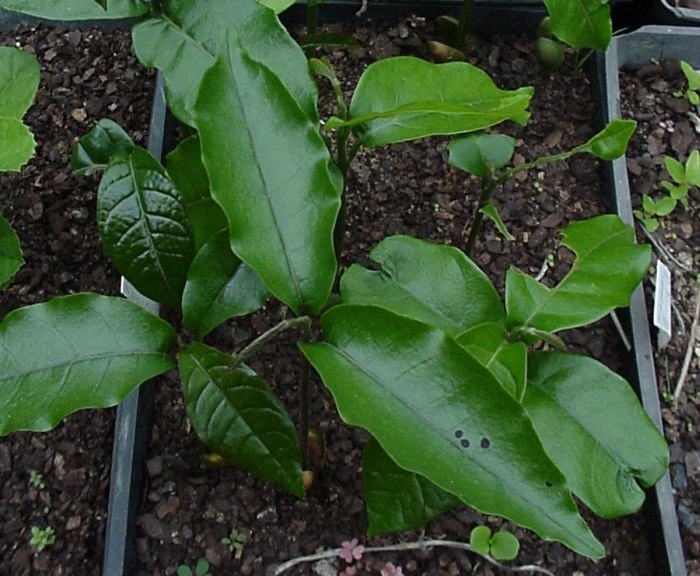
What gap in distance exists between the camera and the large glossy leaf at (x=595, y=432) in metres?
0.90

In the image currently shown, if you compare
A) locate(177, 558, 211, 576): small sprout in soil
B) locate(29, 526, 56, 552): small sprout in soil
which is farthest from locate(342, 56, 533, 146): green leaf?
locate(29, 526, 56, 552): small sprout in soil

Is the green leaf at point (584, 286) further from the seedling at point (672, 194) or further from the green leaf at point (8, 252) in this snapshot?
the green leaf at point (8, 252)

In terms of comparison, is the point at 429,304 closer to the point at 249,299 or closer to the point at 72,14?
the point at 249,299

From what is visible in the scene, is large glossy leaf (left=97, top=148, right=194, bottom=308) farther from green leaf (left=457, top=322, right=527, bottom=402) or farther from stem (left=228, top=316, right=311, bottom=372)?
green leaf (left=457, top=322, right=527, bottom=402)

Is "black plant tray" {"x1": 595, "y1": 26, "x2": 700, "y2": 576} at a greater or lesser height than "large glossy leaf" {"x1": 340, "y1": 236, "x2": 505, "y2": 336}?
lesser

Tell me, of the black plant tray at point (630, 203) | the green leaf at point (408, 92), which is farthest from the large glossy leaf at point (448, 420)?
the black plant tray at point (630, 203)

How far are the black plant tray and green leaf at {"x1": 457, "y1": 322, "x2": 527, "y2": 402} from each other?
0.51m

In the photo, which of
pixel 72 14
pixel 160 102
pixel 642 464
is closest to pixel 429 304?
pixel 642 464

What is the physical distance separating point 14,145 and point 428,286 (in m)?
0.51

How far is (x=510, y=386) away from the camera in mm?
801

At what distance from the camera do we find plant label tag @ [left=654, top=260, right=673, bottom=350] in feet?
4.24

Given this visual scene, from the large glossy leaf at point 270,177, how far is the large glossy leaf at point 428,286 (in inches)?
5.0

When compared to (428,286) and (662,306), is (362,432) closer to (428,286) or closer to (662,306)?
(428,286)

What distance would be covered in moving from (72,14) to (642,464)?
874 mm
